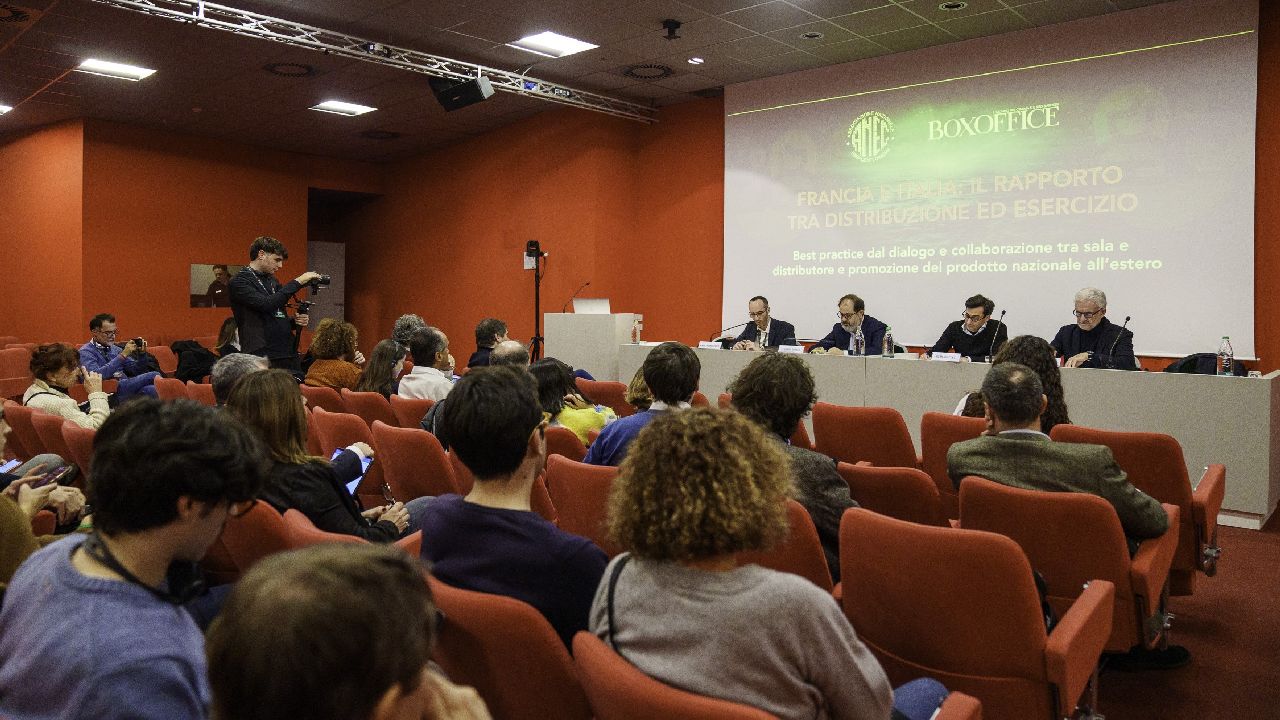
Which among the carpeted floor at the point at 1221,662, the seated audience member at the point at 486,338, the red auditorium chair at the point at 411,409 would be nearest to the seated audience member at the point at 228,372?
the red auditorium chair at the point at 411,409

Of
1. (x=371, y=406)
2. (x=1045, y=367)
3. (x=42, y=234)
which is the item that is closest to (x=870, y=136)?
(x=1045, y=367)

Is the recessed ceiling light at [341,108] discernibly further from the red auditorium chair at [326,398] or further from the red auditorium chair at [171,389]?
the red auditorium chair at [326,398]

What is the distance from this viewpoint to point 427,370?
4910mm

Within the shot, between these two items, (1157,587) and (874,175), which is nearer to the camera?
(1157,587)

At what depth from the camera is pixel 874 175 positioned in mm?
8172

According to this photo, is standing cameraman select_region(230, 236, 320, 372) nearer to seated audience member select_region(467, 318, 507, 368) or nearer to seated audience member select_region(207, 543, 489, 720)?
seated audience member select_region(467, 318, 507, 368)

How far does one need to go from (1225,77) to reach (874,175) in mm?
2834

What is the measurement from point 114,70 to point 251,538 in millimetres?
8489

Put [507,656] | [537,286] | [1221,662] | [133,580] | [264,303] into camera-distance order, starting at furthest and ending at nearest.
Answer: [537,286] → [264,303] → [1221,662] → [507,656] → [133,580]

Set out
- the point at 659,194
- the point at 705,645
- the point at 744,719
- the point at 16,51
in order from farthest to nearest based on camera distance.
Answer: the point at 659,194 < the point at 16,51 < the point at 705,645 < the point at 744,719

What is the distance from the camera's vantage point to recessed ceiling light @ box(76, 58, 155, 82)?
8320 mm

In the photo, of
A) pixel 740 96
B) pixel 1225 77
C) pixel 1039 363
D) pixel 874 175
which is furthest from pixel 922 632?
pixel 740 96

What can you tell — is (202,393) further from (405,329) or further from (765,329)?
(765,329)

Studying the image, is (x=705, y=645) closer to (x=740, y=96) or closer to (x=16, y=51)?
(x=740, y=96)
